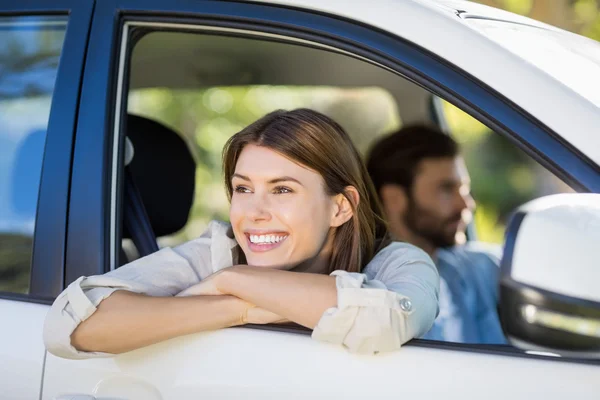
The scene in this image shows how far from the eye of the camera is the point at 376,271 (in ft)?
7.31

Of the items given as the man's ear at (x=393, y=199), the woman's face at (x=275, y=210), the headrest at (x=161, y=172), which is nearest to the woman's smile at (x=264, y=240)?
the woman's face at (x=275, y=210)

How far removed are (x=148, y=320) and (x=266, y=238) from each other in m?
0.37

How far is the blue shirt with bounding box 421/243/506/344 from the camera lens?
3260 millimetres

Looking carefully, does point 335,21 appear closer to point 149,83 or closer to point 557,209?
point 557,209

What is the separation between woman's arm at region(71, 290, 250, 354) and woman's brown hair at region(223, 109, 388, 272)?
45cm

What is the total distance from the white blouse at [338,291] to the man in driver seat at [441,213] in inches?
48.9

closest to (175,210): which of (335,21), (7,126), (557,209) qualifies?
(7,126)

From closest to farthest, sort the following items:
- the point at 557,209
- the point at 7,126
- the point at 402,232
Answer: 1. the point at 557,209
2. the point at 7,126
3. the point at 402,232

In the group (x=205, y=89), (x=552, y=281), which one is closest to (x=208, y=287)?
(x=552, y=281)

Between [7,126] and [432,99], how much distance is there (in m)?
1.95

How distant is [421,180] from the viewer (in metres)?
3.95

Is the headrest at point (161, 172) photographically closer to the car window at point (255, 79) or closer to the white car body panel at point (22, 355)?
the car window at point (255, 79)

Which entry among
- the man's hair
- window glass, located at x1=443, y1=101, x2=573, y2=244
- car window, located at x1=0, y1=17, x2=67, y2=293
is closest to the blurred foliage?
car window, located at x1=0, y1=17, x2=67, y2=293

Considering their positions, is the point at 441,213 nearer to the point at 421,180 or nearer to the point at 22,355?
the point at 421,180
